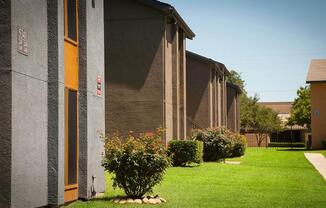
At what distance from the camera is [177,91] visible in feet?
90.7

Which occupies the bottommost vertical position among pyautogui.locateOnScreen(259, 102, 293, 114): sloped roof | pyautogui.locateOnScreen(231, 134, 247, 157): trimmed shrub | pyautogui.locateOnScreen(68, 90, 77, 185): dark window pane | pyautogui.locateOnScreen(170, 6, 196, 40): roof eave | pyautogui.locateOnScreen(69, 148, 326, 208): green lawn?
pyautogui.locateOnScreen(69, 148, 326, 208): green lawn

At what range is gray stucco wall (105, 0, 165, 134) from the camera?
25219mm

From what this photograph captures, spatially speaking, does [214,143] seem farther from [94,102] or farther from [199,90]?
[94,102]

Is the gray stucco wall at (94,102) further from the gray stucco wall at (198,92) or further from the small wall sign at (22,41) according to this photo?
the gray stucco wall at (198,92)

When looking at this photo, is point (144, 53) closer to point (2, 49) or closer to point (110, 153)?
point (110, 153)

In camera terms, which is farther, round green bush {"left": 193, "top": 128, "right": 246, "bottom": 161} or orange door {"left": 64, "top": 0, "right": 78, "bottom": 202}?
round green bush {"left": 193, "top": 128, "right": 246, "bottom": 161}

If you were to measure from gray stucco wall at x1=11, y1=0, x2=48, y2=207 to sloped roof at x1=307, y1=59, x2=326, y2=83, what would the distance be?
1691 inches

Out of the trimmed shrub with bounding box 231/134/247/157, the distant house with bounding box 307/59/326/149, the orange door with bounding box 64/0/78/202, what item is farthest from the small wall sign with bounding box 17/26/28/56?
the distant house with bounding box 307/59/326/149

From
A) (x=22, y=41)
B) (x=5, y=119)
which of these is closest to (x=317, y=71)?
(x=22, y=41)

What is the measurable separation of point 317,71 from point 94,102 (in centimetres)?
4308

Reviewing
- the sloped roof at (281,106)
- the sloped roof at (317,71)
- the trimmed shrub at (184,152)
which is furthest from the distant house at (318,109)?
the sloped roof at (281,106)

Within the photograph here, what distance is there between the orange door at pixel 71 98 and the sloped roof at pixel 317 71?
40.9 meters

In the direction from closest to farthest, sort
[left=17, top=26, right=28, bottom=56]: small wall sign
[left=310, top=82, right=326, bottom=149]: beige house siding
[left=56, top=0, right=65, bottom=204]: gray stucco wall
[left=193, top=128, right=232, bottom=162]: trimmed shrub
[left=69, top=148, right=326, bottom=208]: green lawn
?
[left=17, top=26, right=28, bottom=56]: small wall sign, [left=56, top=0, right=65, bottom=204]: gray stucco wall, [left=69, top=148, right=326, bottom=208]: green lawn, [left=193, top=128, right=232, bottom=162]: trimmed shrub, [left=310, top=82, right=326, bottom=149]: beige house siding

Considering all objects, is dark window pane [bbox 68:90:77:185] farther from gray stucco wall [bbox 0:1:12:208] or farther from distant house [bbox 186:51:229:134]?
distant house [bbox 186:51:229:134]
